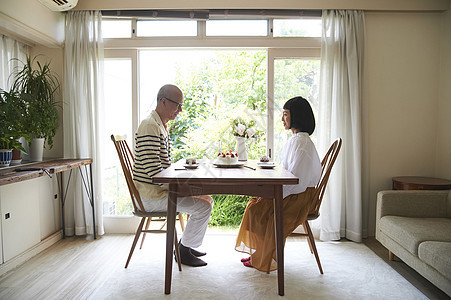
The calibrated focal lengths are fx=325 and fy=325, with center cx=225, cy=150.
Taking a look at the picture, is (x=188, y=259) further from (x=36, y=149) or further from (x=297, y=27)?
(x=297, y=27)

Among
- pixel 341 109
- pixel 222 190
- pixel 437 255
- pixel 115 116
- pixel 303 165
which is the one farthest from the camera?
pixel 115 116

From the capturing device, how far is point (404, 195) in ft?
9.27

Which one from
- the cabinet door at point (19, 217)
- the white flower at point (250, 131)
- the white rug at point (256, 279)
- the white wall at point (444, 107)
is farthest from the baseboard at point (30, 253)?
the white wall at point (444, 107)

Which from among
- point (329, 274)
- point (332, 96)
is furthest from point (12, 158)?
point (332, 96)

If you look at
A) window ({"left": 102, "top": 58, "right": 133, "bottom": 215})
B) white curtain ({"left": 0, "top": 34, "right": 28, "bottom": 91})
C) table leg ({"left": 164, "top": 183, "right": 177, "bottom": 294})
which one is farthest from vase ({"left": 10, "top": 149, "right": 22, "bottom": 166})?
table leg ({"left": 164, "top": 183, "right": 177, "bottom": 294})

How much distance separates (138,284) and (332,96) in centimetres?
256

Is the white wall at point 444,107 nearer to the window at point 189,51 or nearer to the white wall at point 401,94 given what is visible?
the white wall at point 401,94

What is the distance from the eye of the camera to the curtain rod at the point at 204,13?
3.43 meters

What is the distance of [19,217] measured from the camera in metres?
2.79

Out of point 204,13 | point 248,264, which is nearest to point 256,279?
point 248,264

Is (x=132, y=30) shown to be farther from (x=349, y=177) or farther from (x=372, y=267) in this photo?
(x=372, y=267)

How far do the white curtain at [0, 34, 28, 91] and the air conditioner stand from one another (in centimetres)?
55

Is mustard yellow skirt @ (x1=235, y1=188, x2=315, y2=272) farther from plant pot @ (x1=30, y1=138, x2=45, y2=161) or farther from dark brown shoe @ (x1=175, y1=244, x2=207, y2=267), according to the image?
plant pot @ (x1=30, y1=138, x2=45, y2=161)

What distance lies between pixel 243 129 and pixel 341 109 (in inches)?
44.3
